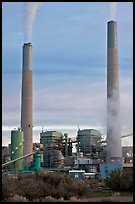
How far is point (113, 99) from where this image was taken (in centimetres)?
4997

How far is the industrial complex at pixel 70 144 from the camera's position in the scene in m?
50.4

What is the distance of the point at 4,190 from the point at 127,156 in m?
56.3

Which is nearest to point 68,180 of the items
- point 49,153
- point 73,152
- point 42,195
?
point 42,195

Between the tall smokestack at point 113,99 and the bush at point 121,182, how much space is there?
101 feet

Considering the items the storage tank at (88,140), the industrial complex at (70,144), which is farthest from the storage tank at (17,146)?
the storage tank at (88,140)

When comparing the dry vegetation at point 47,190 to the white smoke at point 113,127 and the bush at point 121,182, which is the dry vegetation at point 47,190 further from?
the white smoke at point 113,127

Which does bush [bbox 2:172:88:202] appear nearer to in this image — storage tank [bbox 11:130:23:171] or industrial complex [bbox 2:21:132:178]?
industrial complex [bbox 2:21:132:178]

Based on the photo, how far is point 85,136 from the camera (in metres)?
66.2

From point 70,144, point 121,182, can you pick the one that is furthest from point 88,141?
point 121,182

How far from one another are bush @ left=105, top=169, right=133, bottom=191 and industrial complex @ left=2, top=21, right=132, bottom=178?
776 inches

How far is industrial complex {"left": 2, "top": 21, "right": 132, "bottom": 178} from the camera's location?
50.4m

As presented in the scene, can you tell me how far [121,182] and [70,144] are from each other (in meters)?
49.6

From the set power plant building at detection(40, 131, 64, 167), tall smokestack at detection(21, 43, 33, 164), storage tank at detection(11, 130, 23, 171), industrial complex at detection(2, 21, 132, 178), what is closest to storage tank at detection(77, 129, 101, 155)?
industrial complex at detection(2, 21, 132, 178)

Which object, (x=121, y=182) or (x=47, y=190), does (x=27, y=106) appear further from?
(x=47, y=190)
